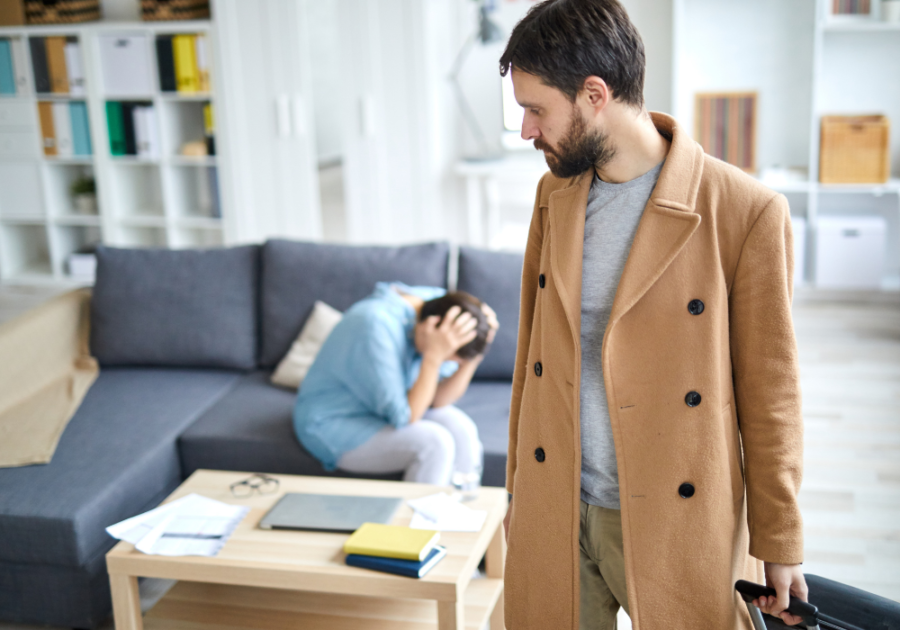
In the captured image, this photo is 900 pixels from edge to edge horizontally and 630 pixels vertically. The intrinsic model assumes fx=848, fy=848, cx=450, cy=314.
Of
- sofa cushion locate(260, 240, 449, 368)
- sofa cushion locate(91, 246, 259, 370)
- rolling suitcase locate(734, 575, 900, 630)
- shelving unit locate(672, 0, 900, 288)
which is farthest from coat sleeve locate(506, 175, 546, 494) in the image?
shelving unit locate(672, 0, 900, 288)

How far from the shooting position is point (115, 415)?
254cm

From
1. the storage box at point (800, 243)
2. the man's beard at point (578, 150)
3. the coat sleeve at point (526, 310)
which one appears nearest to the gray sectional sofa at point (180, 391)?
the coat sleeve at point (526, 310)

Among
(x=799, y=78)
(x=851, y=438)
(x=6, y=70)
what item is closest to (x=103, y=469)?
(x=851, y=438)

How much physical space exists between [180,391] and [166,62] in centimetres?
269

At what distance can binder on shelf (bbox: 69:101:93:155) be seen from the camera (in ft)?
16.2

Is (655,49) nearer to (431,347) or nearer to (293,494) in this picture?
(431,347)

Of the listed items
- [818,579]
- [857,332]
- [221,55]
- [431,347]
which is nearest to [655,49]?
[857,332]

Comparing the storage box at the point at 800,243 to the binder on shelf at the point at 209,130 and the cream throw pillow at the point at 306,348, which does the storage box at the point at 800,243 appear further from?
the binder on shelf at the point at 209,130

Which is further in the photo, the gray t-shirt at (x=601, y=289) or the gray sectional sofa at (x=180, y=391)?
the gray sectional sofa at (x=180, y=391)

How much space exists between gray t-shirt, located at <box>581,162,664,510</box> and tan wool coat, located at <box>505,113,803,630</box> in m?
0.02

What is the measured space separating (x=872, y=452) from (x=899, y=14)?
2519 millimetres

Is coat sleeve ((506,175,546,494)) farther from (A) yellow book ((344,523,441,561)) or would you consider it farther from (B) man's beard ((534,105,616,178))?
(A) yellow book ((344,523,441,561))

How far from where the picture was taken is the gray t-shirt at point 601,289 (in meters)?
1.14

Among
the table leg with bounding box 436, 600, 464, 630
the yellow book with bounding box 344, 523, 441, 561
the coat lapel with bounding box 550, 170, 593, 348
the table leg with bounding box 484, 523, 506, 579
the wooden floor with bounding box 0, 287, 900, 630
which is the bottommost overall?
the wooden floor with bounding box 0, 287, 900, 630
